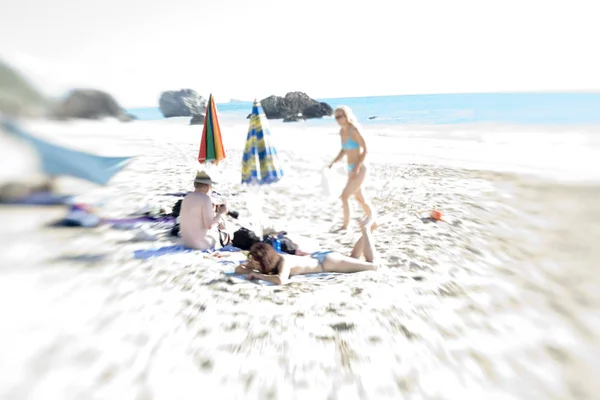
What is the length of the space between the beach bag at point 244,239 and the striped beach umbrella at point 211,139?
3.84 ft

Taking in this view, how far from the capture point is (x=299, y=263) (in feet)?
12.4

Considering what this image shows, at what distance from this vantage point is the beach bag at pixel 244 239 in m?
4.49

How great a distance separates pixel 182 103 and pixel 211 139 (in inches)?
126

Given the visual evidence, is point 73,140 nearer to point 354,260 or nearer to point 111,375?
point 111,375

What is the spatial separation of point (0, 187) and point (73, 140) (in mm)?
635

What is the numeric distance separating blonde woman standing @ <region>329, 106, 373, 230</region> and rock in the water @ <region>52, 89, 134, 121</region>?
1894 mm

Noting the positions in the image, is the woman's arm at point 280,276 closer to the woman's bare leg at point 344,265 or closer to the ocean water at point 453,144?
the woman's bare leg at point 344,265

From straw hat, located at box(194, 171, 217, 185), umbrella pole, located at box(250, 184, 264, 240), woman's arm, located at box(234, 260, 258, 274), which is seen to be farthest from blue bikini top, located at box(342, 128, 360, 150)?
woman's arm, located at box(234, 260, 258, 274)

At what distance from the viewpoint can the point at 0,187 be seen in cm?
277

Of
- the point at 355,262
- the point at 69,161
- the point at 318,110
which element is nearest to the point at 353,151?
the point at 355,262

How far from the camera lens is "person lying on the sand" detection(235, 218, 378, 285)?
365 cm

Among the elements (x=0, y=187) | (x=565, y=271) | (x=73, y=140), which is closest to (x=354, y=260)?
(x=565, y=271)

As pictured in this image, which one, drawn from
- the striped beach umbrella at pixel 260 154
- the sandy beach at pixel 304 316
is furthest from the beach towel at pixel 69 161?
the striped beach umbrella at pixel 260 154

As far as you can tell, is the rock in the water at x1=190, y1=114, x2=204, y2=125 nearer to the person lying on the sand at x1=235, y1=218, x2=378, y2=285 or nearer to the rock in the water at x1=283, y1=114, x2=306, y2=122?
the rock in the water at x1=283, y1=114, x2=306, y2=122
